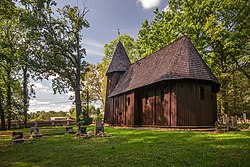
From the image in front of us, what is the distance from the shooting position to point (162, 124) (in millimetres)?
18812

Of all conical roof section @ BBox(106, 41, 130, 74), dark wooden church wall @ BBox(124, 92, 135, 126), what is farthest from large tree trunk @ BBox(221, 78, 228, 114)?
conical roof section @ BBox(106, 41, 130, 74)

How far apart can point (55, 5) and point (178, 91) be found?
25706 mm

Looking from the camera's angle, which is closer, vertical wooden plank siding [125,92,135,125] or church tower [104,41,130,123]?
vertical wooden plank siding [125,92,135,125]

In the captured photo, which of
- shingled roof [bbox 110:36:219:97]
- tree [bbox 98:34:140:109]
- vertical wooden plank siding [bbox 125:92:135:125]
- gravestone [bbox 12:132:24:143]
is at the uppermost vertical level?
tree [bbox 98:34:140:109]

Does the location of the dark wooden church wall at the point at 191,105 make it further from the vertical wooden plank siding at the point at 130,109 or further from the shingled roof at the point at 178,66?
the vertical wooden plank siding at the point at 130,109

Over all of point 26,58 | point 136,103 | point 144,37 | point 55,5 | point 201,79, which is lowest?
point 136,103

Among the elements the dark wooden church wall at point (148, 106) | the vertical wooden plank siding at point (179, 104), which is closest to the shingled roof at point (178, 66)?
the vertical wooden plank siding at point (179, 104)

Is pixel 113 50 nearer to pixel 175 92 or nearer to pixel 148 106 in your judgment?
pixel 148 106

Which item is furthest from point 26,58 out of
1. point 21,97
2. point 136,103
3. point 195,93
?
point 195,93

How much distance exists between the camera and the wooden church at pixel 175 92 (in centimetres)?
1720

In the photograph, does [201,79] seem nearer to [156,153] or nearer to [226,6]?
[156,153]

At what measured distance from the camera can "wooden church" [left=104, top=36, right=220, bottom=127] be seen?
1720 cm

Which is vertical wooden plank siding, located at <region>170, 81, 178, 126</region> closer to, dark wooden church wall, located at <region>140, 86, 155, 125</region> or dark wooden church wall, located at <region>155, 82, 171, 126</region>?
dark wooden church wall, located at <region>155, 82, 171, 126</region>

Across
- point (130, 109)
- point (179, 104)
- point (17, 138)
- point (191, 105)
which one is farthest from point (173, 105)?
point (17, 138)
